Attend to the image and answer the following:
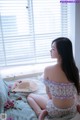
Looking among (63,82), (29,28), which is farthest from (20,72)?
(63,82)

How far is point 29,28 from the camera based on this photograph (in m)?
2.46

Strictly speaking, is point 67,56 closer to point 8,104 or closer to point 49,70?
point 49,70

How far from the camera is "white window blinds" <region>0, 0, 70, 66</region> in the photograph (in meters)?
2.34

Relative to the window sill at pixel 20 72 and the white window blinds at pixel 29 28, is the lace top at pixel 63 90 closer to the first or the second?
the window sill at pixel 20 72

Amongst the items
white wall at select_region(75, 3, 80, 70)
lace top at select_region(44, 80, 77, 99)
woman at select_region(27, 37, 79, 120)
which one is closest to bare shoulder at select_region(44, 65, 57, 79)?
woman at select_region(27, 37, 79, 120)

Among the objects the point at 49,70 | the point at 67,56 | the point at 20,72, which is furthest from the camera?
the point at 20,72

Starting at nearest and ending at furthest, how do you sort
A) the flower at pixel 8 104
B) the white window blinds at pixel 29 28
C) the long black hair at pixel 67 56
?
the long black hair at pixel 67 56 < the flower at pixel 8 104 < the white window blinds at pixel 29 28

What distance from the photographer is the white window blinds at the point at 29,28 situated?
7.67 feet

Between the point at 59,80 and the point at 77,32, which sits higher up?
the point at 77,32

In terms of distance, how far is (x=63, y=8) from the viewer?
2529mm

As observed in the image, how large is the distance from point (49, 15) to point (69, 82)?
1.31 m

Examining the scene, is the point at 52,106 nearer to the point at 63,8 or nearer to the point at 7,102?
the point at 7,102

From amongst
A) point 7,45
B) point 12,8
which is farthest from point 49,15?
point 7,45

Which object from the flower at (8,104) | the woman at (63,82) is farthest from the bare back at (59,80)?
the flower at (8,104)
